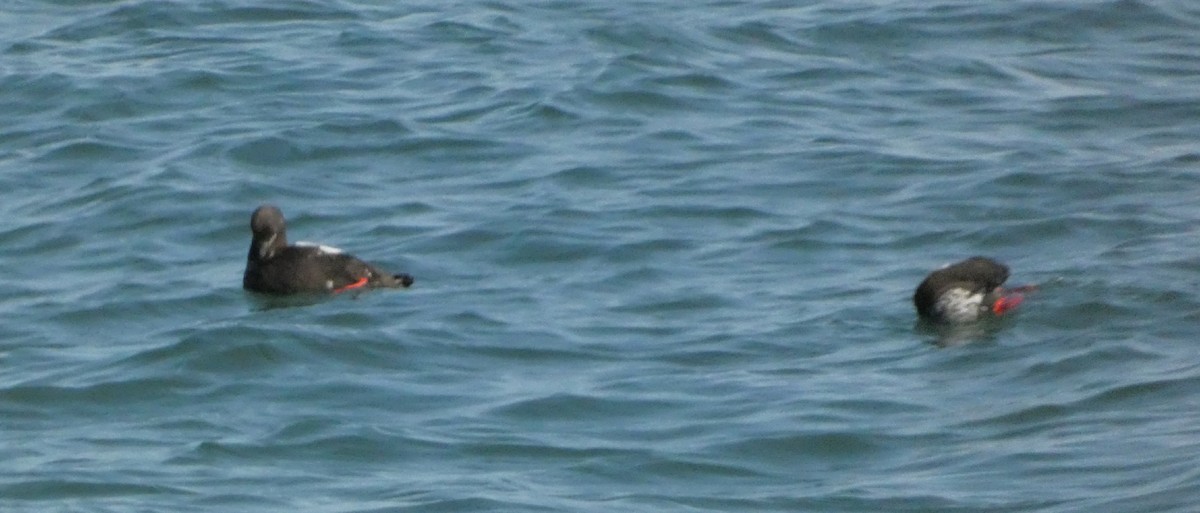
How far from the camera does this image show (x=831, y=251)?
1473cm

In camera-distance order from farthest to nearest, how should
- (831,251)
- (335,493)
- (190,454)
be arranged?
(831,251), (190,454), (335,493)

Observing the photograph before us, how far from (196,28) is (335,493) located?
13.0 metres

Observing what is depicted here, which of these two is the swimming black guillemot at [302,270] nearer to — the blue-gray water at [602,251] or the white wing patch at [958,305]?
the blue-gray water at [602,251]

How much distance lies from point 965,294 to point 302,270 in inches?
161

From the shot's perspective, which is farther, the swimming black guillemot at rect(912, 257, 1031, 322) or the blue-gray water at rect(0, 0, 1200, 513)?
the swimming black guillemot at rect(912, 257, 1031, 322)

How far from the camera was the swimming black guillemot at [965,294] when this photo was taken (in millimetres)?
12836

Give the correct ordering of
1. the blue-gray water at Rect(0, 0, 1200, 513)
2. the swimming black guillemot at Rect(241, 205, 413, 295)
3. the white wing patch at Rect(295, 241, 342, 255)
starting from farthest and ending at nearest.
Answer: the white wing patch at Rect(295, 241, 342, 255) < the swimming black guillemot at Rect(241, 205, 413, 295) < the blue-gray water at Rect(0, 0, 1200, 513)

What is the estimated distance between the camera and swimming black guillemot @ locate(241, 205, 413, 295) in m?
14.1

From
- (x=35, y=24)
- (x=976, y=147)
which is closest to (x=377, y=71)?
(x=35, y=24)

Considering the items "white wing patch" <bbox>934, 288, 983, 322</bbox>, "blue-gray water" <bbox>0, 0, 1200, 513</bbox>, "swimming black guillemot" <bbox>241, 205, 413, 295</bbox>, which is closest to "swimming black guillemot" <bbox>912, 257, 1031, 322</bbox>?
"white wing patch" <bbox>934, 288, 983, 322</bbox>

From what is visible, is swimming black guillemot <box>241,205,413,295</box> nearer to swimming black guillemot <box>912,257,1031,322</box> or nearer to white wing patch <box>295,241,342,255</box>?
white wing patch <box>295,241,342,255</box>

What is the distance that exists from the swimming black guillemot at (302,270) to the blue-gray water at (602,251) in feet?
0.54

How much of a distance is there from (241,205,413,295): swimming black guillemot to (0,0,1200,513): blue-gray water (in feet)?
0.54

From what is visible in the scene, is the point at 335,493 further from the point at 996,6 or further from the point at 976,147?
the point at 996,6
